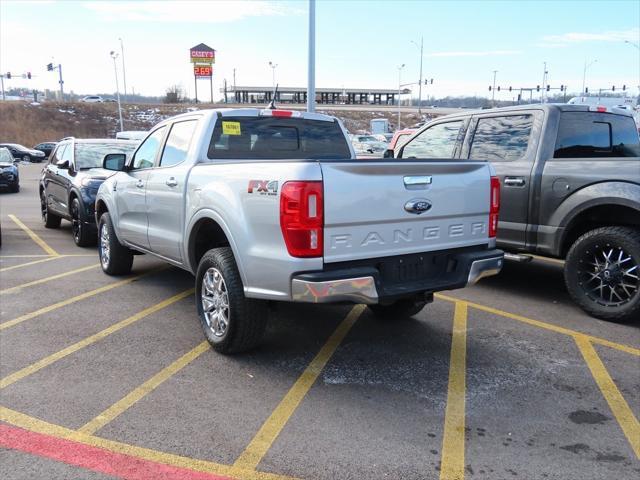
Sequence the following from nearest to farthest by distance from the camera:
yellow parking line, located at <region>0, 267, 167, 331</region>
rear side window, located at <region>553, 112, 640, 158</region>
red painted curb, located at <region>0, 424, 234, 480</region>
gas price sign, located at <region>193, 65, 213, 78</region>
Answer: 1. red painted curb, located at <region>0, 424, 234, 480</region>
2. yellow parking line, located at <region>0, 267, 167, 331</region>
3. rear side window, located at <region>553, 112, 640, 158</region>
4. gas price sign, located at <region>193, 65, 213, 78</region>

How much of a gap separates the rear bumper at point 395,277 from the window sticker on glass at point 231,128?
1.98 metres

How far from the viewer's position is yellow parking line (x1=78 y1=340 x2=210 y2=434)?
341 cm

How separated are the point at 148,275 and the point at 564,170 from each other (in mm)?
5076

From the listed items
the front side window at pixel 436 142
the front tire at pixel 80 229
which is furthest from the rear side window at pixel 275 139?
the front tire at pixel 80 229

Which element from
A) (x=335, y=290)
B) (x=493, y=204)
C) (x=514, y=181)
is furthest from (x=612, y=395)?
(x=514, y=181)

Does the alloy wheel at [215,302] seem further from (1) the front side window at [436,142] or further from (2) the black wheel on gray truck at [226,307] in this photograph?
(1) the front side window at [436,142]

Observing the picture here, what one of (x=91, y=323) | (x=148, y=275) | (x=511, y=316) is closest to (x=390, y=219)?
(x=511, y=316)

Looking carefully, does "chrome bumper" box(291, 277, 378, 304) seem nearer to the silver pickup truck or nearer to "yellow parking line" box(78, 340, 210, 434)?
the silver pickup truck

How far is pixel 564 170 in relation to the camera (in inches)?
221

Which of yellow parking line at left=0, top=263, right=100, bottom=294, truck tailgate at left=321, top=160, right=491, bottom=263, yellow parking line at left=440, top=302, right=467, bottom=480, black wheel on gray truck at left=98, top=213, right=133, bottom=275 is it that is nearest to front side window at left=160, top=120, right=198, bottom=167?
black wheel on gray truck at left=98, top=213, right=133, bottom=275

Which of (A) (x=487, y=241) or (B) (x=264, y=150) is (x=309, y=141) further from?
(A) (x=487, y=241)

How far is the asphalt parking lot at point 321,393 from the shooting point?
3.04 m

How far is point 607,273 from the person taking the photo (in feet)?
17.4

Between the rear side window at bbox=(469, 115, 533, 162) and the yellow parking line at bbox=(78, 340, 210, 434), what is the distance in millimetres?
3837
